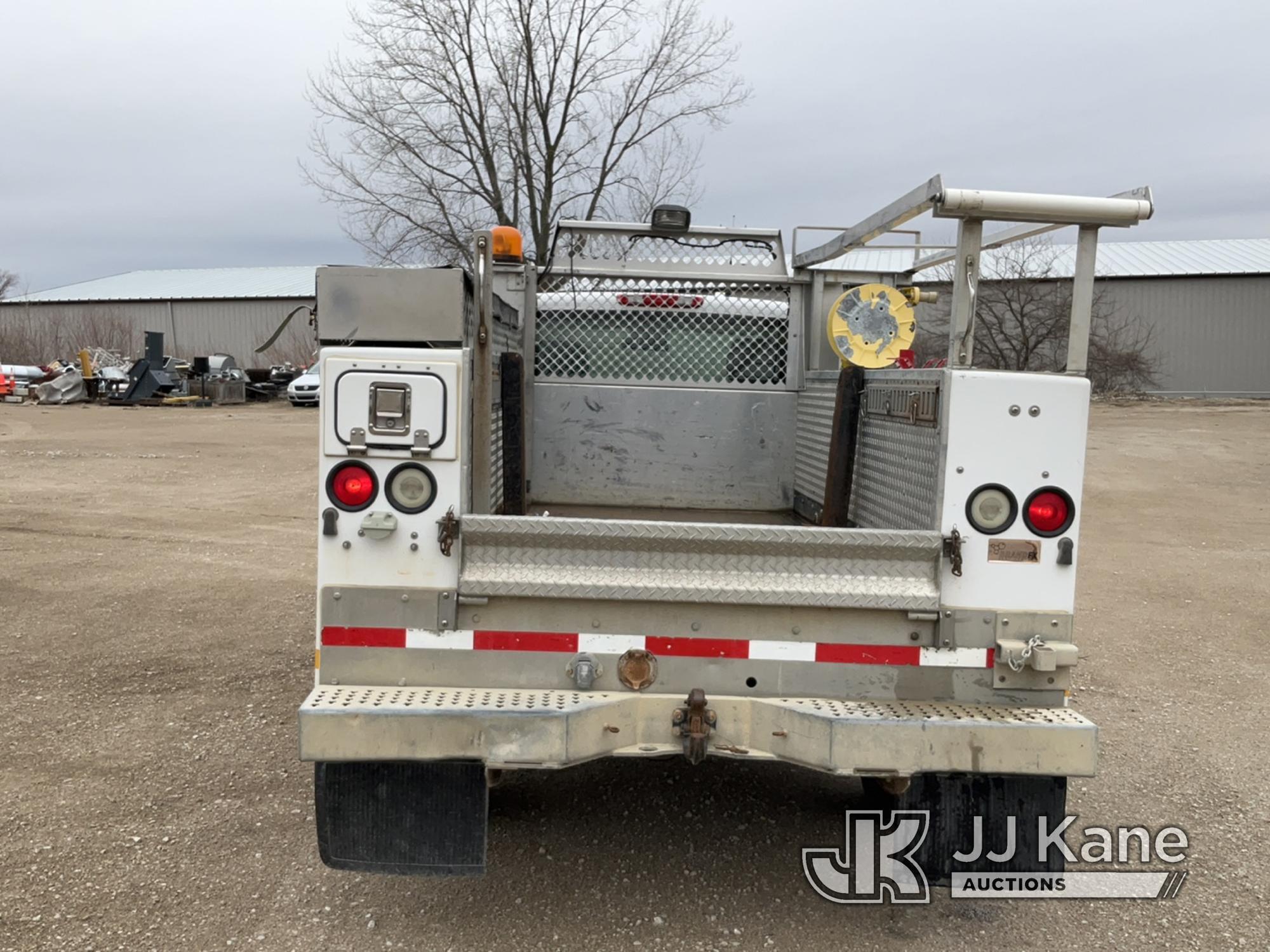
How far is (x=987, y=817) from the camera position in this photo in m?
3.47

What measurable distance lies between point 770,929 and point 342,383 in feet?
6.91

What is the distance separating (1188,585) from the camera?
871 cm

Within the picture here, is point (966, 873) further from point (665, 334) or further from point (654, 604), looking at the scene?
point (665, 334)

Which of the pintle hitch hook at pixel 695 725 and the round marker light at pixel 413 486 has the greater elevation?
the round marker light at pixel 413 486

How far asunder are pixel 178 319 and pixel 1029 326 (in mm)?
40924

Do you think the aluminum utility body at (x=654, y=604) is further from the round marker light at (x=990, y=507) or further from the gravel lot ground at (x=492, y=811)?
the gravel lot ground at (x=492, y=811)

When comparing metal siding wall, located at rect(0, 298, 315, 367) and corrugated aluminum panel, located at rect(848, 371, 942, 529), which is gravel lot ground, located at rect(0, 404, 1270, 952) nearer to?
corrugated aluminum panel, located at rect(848, 371, 942, 529)

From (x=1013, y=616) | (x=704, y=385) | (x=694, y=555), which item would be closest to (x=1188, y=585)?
(x=704, y=385)

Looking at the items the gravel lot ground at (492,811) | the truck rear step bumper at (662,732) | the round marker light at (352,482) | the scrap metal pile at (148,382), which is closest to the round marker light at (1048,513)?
the truck rear step bumper at (662,732)

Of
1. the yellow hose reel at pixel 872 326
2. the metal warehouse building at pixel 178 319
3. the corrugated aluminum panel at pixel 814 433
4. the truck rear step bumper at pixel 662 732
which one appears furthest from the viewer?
the metal warehouse building at pixel 178 319

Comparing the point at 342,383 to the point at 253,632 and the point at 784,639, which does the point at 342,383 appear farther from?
the point at 253,632

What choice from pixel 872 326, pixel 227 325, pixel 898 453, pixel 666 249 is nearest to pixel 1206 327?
pixel 666 249

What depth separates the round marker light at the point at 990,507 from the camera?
3.13 meters

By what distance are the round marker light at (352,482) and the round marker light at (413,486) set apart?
0.05 metres
